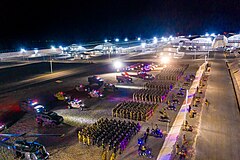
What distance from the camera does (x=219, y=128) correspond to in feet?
72.1

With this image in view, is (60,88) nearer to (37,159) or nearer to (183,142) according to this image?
(37,159)

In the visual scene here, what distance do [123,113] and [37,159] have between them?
39.8ft

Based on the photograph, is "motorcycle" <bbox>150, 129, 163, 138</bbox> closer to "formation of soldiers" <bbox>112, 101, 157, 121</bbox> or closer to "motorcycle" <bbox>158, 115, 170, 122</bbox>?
"motorcycle" <bbox>158, 115, 170, 122</bbox>

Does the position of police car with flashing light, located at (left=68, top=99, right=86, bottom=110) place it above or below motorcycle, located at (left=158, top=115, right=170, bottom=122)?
above

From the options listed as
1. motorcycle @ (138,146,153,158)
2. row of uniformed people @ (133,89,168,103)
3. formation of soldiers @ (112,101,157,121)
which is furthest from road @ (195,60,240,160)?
row of uniformed people @ (133,89,168,103)

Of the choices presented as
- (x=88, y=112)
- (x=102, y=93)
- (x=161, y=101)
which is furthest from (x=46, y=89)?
(x=161, y=101)

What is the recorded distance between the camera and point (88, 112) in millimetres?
28172

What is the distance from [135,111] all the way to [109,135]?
6.41m

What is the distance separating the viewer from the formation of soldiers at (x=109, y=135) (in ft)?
62.8

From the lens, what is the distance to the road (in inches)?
694

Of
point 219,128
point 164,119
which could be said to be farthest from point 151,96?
point 219,128

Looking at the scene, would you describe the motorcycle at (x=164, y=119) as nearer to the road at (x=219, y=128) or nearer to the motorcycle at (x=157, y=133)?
the motorcycle at (x=157, y=133)

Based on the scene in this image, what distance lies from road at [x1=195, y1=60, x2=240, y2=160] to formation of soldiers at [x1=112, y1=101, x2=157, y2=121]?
645 cm

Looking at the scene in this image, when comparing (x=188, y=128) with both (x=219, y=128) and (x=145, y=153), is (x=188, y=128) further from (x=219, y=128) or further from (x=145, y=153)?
(x=145, y=153)
